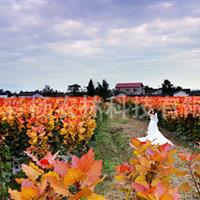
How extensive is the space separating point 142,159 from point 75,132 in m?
6.86

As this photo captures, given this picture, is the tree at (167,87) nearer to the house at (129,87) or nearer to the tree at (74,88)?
the tree at (74,88)

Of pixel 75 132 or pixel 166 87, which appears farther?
pixel 166 87

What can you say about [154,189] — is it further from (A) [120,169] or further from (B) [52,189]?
(A) [120,169]

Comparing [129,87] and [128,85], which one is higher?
[128,85]

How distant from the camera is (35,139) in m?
6.94

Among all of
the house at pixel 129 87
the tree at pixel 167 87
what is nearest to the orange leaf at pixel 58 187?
the tree at pixel 167 87

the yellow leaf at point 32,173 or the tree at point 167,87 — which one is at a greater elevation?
the tree at point 167,87

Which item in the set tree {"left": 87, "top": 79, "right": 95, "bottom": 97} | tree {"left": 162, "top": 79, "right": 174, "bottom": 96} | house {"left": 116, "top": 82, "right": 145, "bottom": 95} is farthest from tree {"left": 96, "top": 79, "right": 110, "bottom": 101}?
house {"left": 116, "top": 82, "right": 145, "bottom": 95}

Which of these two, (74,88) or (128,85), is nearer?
(74,88)

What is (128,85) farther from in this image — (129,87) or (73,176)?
(73,176)

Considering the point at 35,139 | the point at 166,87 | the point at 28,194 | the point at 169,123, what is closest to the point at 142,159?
the point at 28,194

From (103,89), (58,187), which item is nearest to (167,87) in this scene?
(103,89)

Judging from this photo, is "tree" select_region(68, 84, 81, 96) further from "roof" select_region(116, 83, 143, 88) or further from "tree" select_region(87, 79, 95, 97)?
"roof" select_region(116, 83, 143, 88)

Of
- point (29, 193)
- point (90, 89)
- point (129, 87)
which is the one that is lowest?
point (29, 193)
